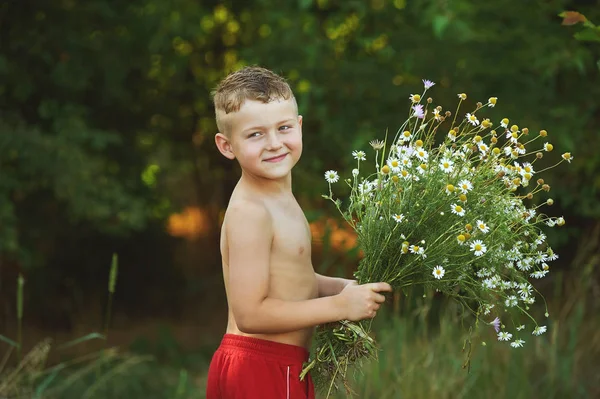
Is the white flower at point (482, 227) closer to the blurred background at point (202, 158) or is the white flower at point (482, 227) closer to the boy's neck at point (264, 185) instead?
the boy's neck at point (264, 185)

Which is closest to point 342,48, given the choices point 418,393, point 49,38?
point 49,38

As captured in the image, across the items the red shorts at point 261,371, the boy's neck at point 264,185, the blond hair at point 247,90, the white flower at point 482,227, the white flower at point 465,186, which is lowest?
the red shorts at point 261,371

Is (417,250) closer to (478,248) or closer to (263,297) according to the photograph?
(478,248)

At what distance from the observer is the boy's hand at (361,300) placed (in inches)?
92.7

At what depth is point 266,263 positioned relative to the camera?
92.5 inches

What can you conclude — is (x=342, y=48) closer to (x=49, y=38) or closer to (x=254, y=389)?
(x=49, y=38)

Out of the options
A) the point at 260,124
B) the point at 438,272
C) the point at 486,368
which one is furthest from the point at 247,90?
the point at 486,368

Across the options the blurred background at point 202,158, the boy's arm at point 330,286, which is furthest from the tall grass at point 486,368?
the boy's arm at point 330,286

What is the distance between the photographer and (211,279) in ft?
29.6

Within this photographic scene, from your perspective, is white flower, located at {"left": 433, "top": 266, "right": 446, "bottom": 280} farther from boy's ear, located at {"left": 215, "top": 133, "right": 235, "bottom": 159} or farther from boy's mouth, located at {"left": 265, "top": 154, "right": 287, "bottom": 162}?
boy's ear, located at {"left": 215, "top": 133, "right": 235, "bottom": 159}

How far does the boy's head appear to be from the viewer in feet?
7.89

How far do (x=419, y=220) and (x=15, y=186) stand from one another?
4181 mm

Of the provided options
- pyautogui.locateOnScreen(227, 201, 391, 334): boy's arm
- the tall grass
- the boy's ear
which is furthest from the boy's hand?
the tall grass

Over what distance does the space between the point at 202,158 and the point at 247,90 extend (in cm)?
641
